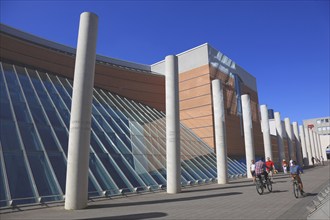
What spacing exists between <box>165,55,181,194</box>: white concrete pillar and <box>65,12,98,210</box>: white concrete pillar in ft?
18.4

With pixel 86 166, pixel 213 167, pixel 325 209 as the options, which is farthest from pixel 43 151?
pixel 213 167

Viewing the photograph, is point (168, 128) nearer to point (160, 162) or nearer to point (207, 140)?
point (160, 162)

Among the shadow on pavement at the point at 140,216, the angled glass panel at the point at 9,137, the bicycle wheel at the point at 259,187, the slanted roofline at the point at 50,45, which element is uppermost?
the slanted roofline at the point at 50,45

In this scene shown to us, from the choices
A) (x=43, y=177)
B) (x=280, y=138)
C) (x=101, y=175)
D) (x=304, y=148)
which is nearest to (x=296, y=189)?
(x=101, y=175)

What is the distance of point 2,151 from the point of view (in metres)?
11.5

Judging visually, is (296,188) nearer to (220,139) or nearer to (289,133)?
(220,139)

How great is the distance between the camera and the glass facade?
11.2 meters

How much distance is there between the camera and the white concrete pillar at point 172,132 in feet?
48.3

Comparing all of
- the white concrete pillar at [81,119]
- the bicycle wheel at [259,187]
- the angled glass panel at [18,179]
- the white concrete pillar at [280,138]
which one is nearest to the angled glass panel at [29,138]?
the angled glass panel at [18,179]

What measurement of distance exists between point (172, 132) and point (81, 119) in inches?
241

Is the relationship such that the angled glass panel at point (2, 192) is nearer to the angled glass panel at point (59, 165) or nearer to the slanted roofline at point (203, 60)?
the angled glass panel at point (59, 165)

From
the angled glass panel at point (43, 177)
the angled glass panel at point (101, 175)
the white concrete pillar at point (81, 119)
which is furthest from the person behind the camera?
the angled glass panel at point (101, 175)

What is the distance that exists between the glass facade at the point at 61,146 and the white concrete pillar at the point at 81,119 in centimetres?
171

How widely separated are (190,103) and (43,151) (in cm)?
2084
